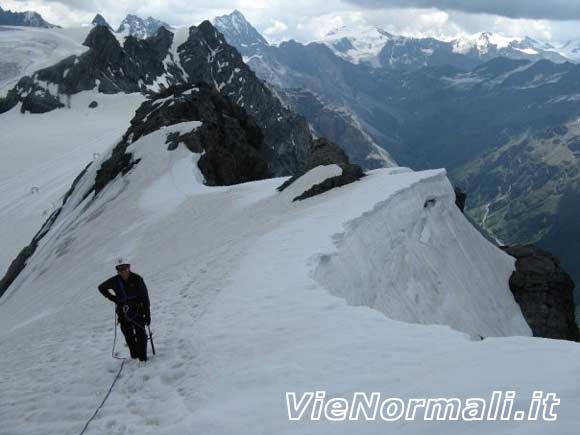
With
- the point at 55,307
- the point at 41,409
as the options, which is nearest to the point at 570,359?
the point at 41,409

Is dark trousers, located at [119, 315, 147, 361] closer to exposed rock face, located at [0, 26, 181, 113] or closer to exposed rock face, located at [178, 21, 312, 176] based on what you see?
exposed rock face, located at [0, 26, 181, 113]

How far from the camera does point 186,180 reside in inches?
1651

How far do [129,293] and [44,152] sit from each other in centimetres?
7873

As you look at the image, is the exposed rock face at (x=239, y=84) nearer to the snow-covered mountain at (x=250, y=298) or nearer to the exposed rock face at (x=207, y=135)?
the exposed rock face at (x=207, y=135)

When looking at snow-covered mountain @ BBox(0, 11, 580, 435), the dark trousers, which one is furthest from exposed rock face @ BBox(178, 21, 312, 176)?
the dark trousers

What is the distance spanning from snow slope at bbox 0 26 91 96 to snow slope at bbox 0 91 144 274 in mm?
21669

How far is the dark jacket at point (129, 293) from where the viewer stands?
38.2 feet

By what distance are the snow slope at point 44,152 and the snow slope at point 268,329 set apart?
25.3 metres

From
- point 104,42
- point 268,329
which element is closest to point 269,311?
point 268,329

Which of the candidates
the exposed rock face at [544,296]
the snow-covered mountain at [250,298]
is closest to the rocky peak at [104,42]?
the snow-covered mountain at [250,298]

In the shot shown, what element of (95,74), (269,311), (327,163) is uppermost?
(269,311)

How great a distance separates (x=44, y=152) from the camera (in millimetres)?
80625

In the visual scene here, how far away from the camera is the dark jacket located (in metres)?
11.6

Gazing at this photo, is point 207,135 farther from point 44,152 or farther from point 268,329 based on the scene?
point 44,152
